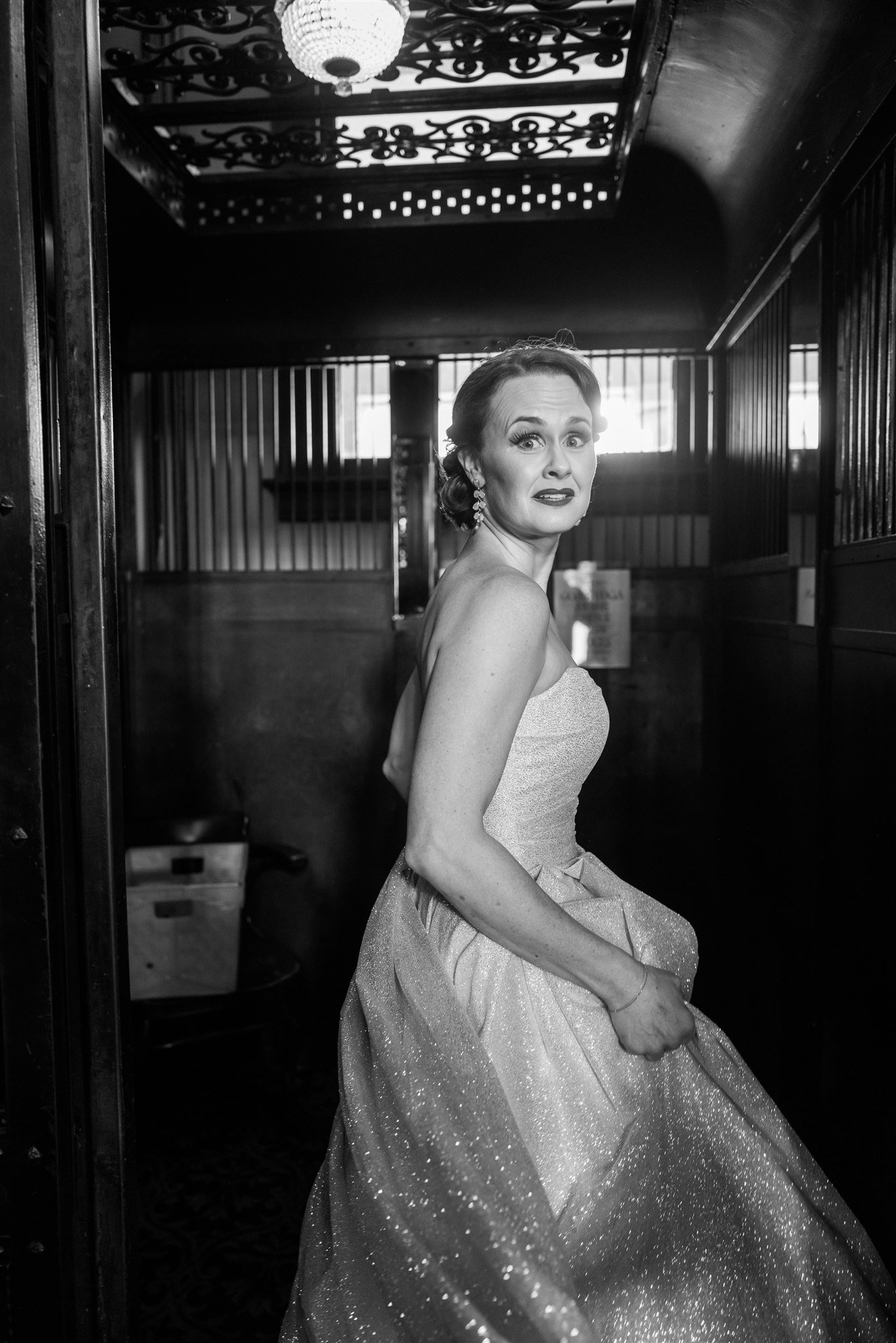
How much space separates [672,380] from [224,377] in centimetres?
148

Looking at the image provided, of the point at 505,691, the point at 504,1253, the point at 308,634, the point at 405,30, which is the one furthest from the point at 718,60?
the point at 504,1253

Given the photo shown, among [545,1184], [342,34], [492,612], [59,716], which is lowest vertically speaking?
[545,1184]

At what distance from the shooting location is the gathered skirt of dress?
1.12 m

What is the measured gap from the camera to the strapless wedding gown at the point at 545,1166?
1.12 metres

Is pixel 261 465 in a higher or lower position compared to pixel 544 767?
higher

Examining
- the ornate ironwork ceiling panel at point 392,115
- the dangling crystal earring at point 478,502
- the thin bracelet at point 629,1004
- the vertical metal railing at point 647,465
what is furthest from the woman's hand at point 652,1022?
the vertical metal railing at point 647,465

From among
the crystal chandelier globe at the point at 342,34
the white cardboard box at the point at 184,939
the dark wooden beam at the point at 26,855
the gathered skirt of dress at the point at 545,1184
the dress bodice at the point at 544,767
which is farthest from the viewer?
the white cardboard box at the point at 184,939

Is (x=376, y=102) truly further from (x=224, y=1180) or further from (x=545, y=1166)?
(x=224, y=1180)

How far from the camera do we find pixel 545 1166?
3.94ft

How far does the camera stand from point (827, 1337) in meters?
1.20

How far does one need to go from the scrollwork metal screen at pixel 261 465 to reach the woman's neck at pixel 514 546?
5.95 feet

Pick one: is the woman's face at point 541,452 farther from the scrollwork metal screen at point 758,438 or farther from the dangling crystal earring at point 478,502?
the scrollwork metal screen at point 758,438

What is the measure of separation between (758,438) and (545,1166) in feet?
6.68

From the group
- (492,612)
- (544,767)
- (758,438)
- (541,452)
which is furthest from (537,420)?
(758,438)
